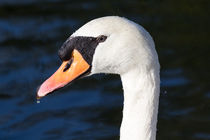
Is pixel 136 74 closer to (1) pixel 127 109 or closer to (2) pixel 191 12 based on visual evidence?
(1) pixel 127 109

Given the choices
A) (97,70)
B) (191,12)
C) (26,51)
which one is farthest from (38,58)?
(97,70)

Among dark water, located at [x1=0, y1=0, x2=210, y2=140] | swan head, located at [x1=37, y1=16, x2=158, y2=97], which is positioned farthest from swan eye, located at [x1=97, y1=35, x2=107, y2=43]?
dark water, located at [x1=0, y1=0, x2=210, y2=140]

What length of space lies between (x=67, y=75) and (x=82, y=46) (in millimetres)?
272

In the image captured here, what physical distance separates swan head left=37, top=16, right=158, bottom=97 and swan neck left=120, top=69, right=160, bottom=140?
3.3 inches

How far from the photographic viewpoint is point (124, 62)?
4.76 meters

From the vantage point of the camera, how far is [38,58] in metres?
9.04

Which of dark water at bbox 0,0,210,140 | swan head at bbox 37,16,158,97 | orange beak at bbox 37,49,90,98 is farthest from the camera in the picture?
dark water at bbox 0,0,210,140

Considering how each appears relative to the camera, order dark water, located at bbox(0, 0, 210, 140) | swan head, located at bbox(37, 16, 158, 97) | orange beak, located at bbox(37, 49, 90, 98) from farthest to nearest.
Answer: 1. dark water, located at bbox(0, 0, 210, 140)
2. orange beak, located at bbox(37, 49, 90, 98)
3. swan head, located at bbox(37, 16, 158, 97)

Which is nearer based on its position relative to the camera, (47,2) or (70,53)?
(70,53)

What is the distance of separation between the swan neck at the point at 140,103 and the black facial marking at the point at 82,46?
0.30m

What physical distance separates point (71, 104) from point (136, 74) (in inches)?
137

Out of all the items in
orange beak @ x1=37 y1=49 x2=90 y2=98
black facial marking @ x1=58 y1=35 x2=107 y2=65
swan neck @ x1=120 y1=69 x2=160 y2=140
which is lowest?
swan neck @ x1=120 y1=69 x2=160 y2=140

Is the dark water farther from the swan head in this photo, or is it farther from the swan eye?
the swan eye

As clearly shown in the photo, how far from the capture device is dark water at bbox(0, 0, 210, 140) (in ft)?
25.4
